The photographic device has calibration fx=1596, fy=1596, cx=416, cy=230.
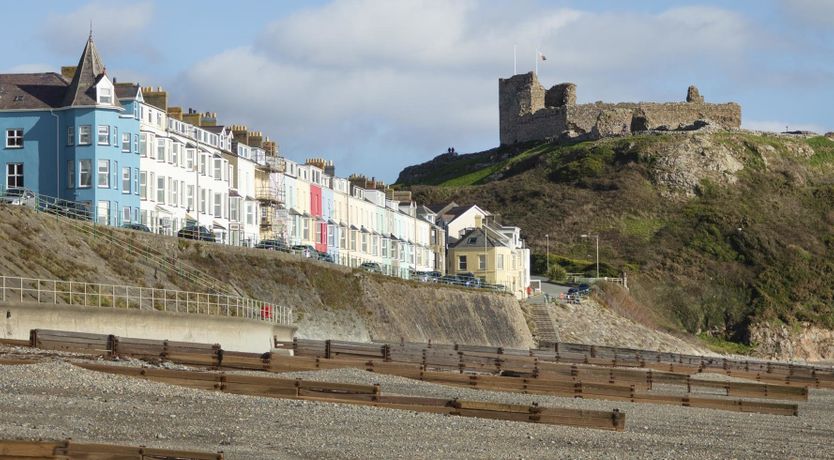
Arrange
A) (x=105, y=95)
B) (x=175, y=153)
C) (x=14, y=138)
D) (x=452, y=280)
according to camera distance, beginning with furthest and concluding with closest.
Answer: (x=452, y=280)
(x=175, y=153)
(x=14, y=138)
(x=105, y=95)

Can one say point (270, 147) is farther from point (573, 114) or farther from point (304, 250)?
point (573, 114)

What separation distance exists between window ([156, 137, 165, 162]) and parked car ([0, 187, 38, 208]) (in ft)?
30.2

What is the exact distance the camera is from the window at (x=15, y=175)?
6494 centimetres

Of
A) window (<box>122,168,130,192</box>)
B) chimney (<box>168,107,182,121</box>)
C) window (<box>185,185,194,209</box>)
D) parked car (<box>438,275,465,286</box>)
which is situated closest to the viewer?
window (<box>122,168,130,192</box>)

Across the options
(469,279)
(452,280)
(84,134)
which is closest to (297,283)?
(84,134)

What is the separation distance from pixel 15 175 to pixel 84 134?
10.9 feet

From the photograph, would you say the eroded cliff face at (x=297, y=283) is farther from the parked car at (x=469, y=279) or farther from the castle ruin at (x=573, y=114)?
the castle ruin at (x=573, y=114)

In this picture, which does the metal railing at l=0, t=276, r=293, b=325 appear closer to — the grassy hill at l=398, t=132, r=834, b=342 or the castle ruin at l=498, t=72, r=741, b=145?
the grassy hill at l=398, t=132, r=834, b=342

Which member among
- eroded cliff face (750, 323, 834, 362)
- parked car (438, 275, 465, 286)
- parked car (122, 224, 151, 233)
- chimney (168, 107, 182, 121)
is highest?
chimney (168, 107, 182, 121)

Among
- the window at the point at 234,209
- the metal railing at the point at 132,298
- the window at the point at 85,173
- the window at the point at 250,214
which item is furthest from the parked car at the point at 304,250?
the metal railing at the point at 132,298

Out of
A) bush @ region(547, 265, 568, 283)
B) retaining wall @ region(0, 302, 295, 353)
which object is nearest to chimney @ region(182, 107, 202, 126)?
retaining wall @ region(0, 302, 295, 353)

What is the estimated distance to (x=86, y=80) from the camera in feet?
215

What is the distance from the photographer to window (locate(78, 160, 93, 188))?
2525 inches

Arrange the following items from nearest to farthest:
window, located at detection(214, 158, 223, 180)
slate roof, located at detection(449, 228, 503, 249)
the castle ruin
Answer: window, located at detection(214, 158, 223, 180) < slate roof, located at detection(449, 228, 503, 249) < the castle ruin
